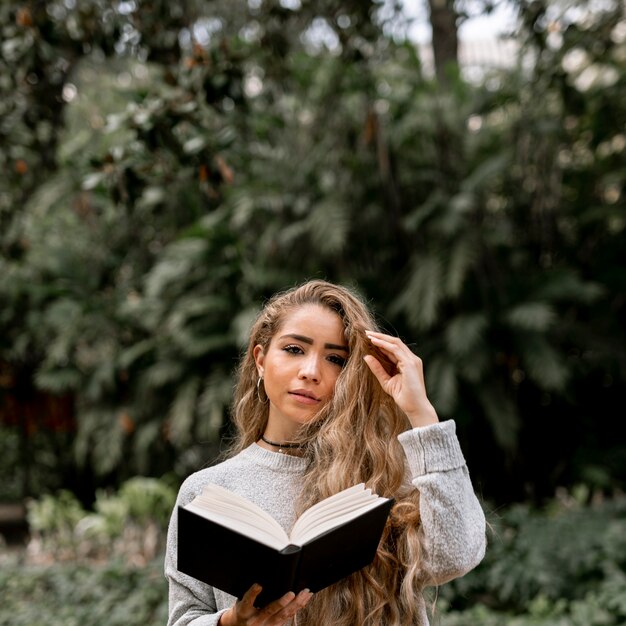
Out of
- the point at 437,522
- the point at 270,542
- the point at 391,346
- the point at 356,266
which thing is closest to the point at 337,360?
the point at 391,346

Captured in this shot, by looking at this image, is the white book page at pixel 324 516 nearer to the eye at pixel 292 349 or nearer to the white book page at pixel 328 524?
the white book page at pixel 328 524

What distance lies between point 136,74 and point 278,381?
9.26m

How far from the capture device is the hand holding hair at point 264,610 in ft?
4.48

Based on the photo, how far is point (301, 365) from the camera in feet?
5.65

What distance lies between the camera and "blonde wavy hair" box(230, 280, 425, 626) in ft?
5.18

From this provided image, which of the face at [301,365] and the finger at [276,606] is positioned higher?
the face at [301,365]

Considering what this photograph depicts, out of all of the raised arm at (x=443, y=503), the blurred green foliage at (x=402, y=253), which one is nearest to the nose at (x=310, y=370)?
the raised arm at (x=443, y=503)

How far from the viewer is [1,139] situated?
4305 millimetres

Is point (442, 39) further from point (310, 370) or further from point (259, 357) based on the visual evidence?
point (310, 370)

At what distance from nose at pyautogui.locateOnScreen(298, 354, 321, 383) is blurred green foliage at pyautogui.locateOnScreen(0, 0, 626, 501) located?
167 inches

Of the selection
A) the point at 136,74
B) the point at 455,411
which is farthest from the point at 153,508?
the point at 136,74

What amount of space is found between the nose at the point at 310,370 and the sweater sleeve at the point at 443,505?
0.27 metres

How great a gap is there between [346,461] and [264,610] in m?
0.38

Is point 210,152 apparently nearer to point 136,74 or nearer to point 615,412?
point 615,412
